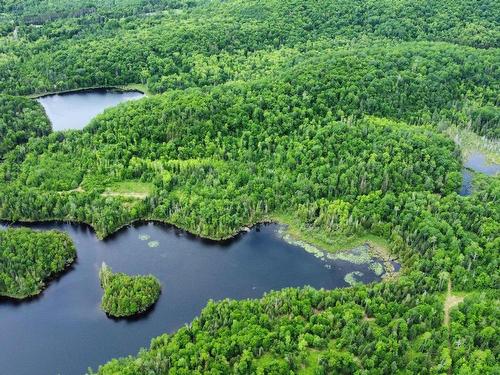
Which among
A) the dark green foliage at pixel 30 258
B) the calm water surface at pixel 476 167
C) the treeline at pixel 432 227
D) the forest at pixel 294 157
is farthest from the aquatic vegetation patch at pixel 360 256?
the dark green foliage at pixel 30 258

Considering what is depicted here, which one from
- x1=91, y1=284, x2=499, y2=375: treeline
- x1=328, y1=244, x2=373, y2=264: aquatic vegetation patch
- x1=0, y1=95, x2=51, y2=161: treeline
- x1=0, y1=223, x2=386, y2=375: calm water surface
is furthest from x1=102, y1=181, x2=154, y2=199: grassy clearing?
x1=328, y1=244, x2=373, y2=264: aquatic vegetation patch

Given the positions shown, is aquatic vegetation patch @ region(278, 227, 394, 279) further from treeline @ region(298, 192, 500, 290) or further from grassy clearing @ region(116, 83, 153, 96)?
grassy clearing @ region(116, 83, 153, 96)

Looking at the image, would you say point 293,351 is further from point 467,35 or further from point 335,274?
point 467,35

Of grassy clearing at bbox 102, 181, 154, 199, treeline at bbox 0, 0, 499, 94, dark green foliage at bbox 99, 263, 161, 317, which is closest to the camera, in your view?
dark green foliage at bbox 99, 263, 161, 317

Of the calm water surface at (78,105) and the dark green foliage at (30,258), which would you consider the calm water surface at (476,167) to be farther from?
the calm water surface at (78,105)

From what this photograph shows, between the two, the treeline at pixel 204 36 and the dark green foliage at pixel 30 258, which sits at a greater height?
the treeline at pixel 204 36

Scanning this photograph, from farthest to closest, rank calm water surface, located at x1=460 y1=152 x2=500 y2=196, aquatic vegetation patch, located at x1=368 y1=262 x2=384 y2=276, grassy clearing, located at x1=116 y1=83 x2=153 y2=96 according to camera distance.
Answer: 1. grassy clearing, located at x1=116 y1=83 x2=153 y2=96
2. calm water surface, located at x1=460 y1=152 x2=500 y2=196
3. aquatic vegetation patch, located at x1=368 y1=262 x2=384 y2=276

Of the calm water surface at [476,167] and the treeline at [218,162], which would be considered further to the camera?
the calm water surface at [476,167]
